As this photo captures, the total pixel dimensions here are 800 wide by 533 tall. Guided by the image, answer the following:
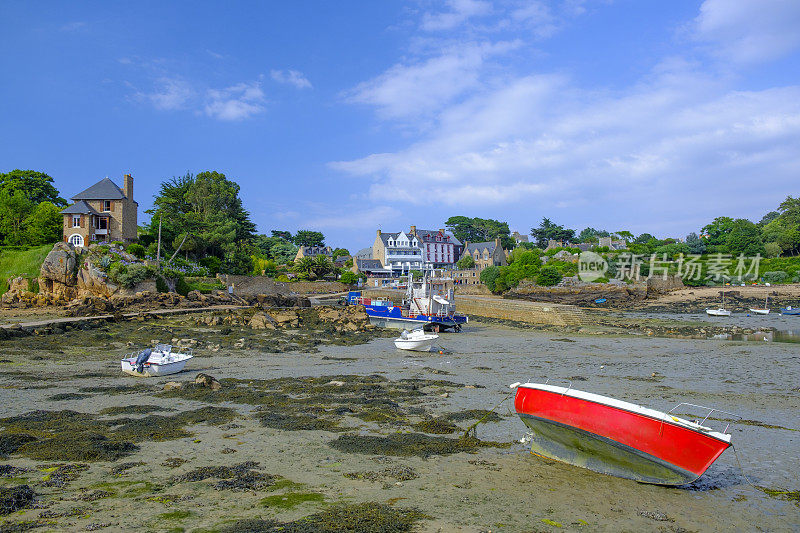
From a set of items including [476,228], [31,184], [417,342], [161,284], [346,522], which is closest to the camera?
[346,522]

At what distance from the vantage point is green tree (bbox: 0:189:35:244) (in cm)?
4919

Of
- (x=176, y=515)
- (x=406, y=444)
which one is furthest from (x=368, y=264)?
(x=176, y=515)

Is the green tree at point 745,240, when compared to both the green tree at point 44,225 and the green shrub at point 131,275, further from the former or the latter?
the green tree at point 44,225

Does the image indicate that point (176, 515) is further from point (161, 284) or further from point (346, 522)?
point (161, 284)

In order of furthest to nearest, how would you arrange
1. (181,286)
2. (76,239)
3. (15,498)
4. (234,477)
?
(181,286), (76,239), (234,477), (15,498)

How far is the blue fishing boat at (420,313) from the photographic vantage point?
4044cm

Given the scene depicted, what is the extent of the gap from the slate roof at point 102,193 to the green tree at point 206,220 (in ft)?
20.4

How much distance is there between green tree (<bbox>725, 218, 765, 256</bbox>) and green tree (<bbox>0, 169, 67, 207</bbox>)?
114 m

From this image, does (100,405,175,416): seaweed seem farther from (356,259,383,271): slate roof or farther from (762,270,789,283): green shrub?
(762,270,789,283): green shrub

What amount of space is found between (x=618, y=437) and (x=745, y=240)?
109300 millimetres

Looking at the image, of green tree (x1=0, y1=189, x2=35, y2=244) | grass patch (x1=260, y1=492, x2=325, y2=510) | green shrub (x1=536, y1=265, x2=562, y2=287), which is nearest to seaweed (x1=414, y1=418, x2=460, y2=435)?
grass patch (x1=260, y1=492, x2=325, y2=510)

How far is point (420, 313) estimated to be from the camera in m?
42.2

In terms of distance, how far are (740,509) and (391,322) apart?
35.8 metres

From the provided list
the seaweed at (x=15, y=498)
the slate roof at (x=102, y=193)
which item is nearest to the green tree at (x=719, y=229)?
the slate roof at (x=102, y=193)
